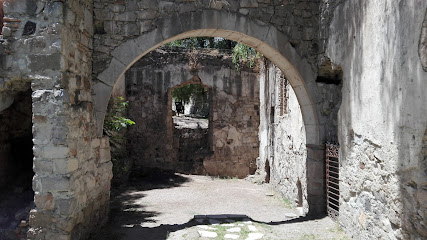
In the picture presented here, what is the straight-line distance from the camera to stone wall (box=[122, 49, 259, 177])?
11289 millimetres

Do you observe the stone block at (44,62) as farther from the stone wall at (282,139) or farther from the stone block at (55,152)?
the stone wall at (282,139)

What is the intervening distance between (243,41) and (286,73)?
86cm

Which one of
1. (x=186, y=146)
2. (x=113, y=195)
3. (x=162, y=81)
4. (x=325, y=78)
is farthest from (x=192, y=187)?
(x=325, y=78)

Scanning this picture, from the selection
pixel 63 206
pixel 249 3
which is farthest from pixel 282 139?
pixel 63 206

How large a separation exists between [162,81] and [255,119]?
10.4ft

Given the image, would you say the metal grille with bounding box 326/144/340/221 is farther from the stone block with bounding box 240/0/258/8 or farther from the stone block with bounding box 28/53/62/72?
the stone block with bounding box 28/53/62/72

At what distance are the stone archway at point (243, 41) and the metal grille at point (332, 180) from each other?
0.17 metres

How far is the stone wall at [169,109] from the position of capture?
A: 11.3 meters

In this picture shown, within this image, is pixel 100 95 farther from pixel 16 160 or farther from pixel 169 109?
pixel 169 109

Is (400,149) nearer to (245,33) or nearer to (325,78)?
(325,78)

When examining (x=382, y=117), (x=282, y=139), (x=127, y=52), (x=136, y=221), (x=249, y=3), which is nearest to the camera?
(x=382, y=117)

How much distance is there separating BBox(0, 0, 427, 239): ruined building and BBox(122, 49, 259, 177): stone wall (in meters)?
5.30

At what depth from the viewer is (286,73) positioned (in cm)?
568

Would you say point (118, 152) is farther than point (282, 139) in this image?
Yes
